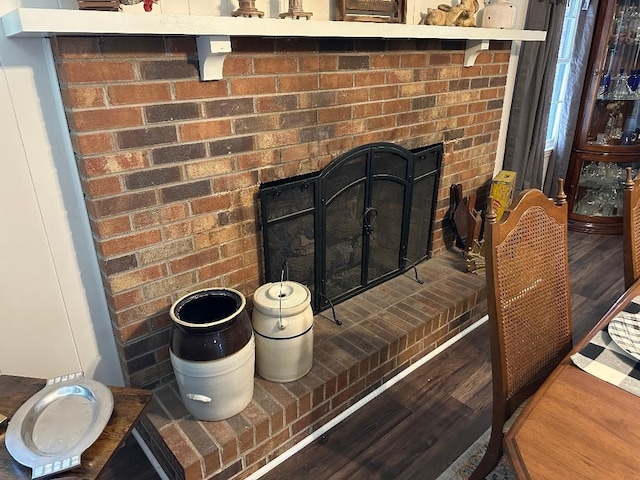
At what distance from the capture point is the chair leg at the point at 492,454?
1.26m

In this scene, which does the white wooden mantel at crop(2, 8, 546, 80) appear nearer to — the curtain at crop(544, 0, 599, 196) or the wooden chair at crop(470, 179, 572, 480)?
the wooden chair at crop(470, 179, 572, 480)

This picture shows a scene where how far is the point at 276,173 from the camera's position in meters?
1.75

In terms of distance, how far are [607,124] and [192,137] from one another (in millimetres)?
3152

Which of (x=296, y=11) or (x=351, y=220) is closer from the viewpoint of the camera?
(x=296, y=11)

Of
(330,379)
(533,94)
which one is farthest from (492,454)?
(533,94)

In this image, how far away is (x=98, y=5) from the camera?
1165 millimetres

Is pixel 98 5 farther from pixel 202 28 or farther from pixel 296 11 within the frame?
pixel 296 11

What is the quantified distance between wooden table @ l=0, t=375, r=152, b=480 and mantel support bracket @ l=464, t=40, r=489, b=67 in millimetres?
2082

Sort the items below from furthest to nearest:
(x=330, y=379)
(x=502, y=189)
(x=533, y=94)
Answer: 1. (x=533, y=94)
2. (x=502, y=189)
3. (x=330, y=379)

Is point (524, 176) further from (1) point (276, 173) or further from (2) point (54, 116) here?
(2) point (54, 116)

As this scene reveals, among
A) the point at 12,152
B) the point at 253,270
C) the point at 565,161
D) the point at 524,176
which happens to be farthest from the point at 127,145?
the point at 565,161

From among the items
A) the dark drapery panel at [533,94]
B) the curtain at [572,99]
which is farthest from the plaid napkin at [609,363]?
the curtain at [572,99]

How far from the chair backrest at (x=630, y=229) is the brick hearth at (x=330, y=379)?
2.73 feet

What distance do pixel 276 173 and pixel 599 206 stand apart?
2.90 m
